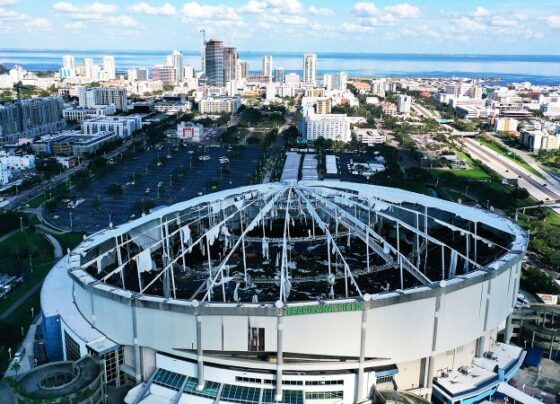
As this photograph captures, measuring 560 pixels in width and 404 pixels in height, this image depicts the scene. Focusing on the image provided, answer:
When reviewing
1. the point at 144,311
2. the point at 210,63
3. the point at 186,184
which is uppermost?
the point at 210,63

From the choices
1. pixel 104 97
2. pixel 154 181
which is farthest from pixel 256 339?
pixel 104 97

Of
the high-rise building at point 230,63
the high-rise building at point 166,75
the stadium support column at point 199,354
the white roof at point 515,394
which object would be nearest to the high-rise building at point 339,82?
the high-rise building at point 230,63

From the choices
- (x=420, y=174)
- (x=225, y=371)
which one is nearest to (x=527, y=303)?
(x=225, y=371)

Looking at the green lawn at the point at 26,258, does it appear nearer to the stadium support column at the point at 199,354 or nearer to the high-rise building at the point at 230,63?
the stadium support column at the point at 199,354

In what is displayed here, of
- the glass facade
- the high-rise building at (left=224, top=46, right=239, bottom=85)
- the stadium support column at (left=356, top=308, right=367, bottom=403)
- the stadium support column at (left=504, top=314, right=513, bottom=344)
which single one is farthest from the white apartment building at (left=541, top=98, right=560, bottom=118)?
the glass facade

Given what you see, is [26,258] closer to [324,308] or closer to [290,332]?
[290,332]

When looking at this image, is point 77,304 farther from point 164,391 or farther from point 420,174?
point 420,174

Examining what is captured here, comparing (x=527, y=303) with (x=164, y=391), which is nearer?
(x=164, y=391)
